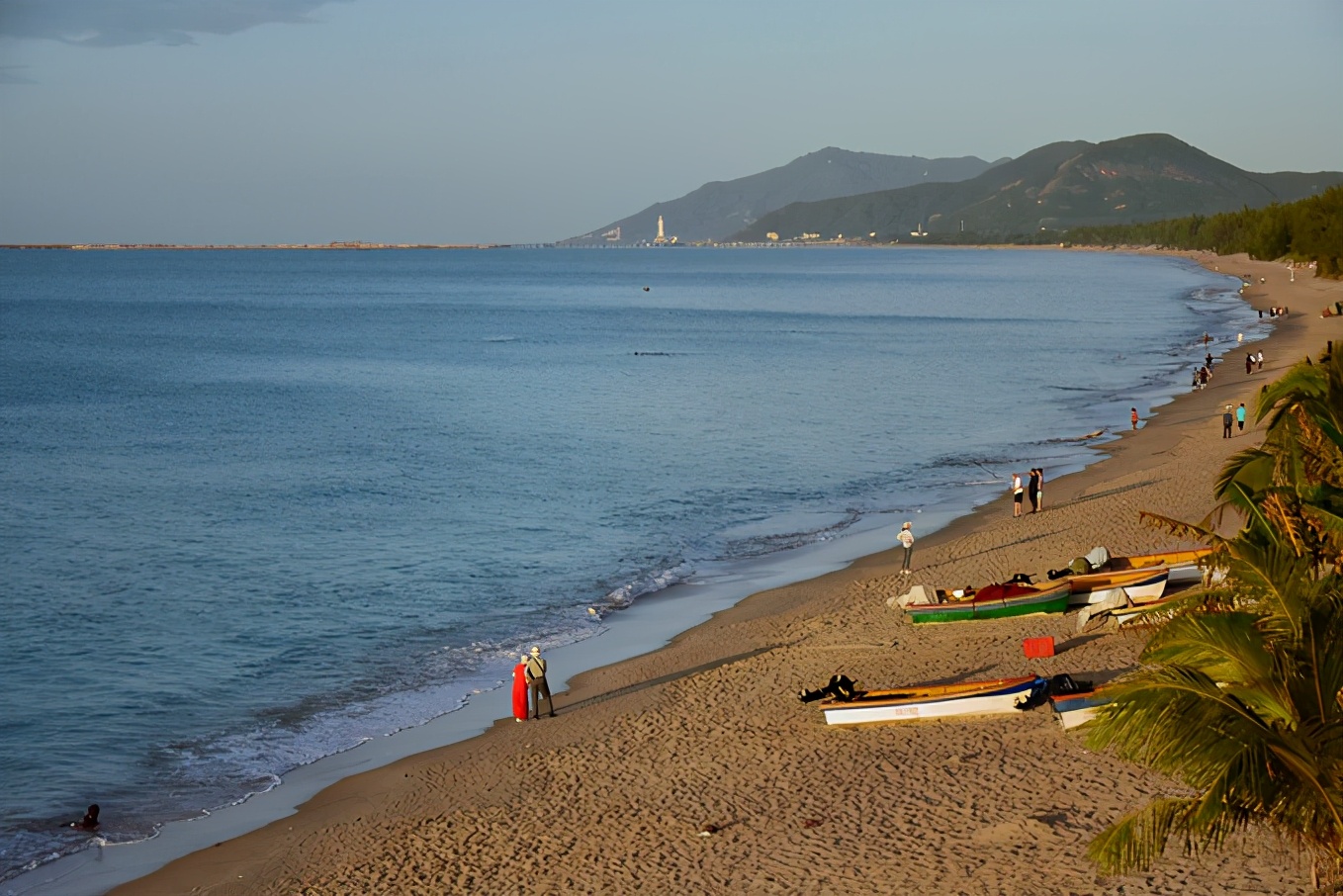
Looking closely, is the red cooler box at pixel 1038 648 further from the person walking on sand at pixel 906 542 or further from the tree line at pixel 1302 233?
the tree line at pixel 1302 233

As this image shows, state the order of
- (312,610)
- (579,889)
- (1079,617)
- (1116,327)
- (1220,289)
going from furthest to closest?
(1220,289) < (1116,327) < (312,610) < (1079,617) < (579,889)

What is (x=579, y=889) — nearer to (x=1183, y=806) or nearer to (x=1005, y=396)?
(x=1183, y=806)

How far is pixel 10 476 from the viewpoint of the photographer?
3922 centimetres

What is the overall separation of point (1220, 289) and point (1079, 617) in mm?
111705

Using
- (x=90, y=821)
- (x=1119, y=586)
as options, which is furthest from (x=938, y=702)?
(x=90, y=821)

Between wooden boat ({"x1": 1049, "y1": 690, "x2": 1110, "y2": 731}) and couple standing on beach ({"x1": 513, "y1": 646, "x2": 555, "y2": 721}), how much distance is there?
6.92 metres

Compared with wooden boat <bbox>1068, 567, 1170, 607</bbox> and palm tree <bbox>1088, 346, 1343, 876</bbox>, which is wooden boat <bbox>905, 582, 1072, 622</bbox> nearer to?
wooden boat <bbox>1068, 567, 1170, 607</bbox>

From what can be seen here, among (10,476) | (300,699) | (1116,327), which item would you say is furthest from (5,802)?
(1116,327)

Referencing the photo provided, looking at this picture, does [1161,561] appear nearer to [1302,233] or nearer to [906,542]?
[906,542]

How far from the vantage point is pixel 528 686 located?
18.1 meters

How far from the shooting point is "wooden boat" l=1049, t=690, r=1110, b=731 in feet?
49.4

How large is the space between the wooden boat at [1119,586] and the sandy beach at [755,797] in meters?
0.53

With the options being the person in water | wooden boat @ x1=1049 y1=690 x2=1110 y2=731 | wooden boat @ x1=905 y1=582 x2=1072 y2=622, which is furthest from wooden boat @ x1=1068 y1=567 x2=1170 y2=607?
the person in water

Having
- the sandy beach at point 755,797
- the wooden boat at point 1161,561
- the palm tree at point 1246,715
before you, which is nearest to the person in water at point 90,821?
the sandy beach at point 755,797
